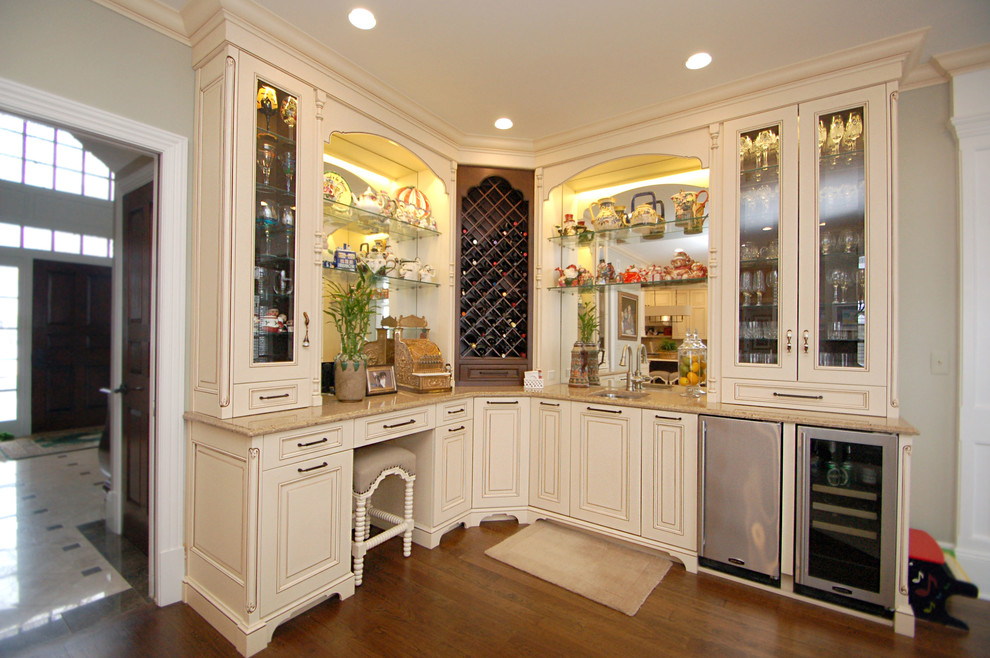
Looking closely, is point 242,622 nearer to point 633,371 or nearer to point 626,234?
point 633,371

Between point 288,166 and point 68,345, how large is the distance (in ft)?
22.4

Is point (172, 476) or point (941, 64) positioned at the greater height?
point (941, 64)

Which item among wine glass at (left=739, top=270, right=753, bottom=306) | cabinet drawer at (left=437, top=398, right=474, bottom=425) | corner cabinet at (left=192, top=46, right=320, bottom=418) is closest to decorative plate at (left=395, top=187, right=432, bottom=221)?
corner cabinet at (left=192, top=46, right=320, bottom=418)

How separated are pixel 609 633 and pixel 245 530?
1739 mm

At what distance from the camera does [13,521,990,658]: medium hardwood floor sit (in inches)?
76.8

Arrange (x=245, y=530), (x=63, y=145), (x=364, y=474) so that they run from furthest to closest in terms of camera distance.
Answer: (x=63, y=145)
(x=364, y=474)
(x=245, y=530)

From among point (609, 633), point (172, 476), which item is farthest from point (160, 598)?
point (609, 633)

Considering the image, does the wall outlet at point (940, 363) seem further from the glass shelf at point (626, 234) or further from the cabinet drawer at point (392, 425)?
the cabinet drawer at point (392, 425)

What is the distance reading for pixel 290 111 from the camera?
97.1 inches

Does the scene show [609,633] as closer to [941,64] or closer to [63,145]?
[941,64]

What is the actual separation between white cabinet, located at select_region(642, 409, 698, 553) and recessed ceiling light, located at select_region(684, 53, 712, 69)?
208 centimetres

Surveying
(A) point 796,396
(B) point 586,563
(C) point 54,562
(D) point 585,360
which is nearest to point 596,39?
(D) point 585,360

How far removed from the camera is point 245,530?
6.44 feet

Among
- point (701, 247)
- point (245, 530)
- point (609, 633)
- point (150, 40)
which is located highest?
point (150, 40)
